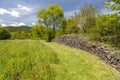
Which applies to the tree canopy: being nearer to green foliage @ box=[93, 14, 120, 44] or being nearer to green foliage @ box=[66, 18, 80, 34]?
green foliage @ box=[66, 18, 80, 34]

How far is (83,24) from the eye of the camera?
37188 millimetres

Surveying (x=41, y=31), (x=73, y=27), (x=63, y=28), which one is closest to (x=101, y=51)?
(x=73, y=27)

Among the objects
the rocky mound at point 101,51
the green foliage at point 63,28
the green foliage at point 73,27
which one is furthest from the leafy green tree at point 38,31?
the rocky mound at point 101,51

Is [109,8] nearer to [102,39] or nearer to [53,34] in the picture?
[102,39]

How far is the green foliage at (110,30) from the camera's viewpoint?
21.4m

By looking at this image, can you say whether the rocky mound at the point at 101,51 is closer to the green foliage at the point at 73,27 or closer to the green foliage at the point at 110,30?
the green foliage at the point at 110,30

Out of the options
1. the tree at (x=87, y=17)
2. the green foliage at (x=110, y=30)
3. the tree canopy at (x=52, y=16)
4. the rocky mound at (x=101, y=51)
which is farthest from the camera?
the tree canopy at (x=52, y=16)

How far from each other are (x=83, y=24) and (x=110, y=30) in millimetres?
15119

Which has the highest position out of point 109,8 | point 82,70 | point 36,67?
point 109,8

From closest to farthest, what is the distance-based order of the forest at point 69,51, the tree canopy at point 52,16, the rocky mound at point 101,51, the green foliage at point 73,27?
the forest at point 69,51 → the rocky mound at point 101,51 → the green foliage at point 73,27 → the tree canopy at point 52,16

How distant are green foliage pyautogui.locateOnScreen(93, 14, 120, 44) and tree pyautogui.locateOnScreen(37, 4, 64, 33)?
84.8ft

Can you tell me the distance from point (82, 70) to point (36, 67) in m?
3.18

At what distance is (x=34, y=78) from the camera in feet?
28.1

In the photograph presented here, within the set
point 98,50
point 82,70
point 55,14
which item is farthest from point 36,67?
point 55,14
